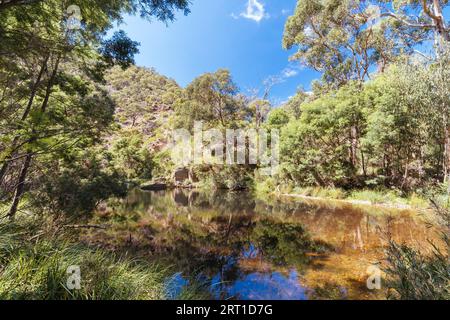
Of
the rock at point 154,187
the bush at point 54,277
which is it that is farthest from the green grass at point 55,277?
the rock at point 154,187

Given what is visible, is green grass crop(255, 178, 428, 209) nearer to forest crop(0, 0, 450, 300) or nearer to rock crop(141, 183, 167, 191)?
forest crop(0, 0, 450, 300)

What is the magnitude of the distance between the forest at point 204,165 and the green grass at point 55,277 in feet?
0.06

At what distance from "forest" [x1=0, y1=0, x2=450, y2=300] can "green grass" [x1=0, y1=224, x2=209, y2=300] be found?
0.02 meters

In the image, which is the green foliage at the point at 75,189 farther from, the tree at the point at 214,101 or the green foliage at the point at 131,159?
the green foliage at the point at 131,159

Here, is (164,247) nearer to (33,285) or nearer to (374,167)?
(33,285)

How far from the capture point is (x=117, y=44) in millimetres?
4574

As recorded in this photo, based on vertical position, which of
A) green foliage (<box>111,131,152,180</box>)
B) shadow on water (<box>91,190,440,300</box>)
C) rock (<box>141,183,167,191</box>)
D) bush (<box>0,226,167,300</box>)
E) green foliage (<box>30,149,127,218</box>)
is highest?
green foliage (<box>111,131,152,180</box>)

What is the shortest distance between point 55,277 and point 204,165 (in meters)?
22.2

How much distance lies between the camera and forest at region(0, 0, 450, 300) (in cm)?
295

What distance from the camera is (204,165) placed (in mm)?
24766

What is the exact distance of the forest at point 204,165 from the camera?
2945mm

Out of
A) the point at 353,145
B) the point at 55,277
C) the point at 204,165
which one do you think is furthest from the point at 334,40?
the point at 55,277

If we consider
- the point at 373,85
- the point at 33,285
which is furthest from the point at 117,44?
the point at 373,85

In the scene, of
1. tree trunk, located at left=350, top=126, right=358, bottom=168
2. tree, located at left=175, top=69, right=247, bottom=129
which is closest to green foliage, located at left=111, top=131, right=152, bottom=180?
tree, located at left=175, top=69, right=247, bottom=129
